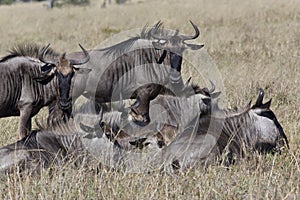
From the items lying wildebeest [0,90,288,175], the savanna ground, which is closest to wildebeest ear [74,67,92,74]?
the savanna ground

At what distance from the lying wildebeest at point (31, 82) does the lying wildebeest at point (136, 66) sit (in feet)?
2.25

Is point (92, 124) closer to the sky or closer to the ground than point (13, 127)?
closer to the sky

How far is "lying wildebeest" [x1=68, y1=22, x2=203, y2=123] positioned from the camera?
743 cm

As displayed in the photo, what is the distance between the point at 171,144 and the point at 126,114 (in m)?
1.39

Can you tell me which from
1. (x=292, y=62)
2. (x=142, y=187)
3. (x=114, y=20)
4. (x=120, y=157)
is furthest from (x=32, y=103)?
(x=114, y=20)

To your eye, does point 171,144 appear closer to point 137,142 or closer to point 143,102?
point 137,142

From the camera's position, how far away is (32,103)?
6555 mm

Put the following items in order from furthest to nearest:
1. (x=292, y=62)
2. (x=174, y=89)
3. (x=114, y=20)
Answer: (x=114, y=20), (x=292, y=62), (x=174, y=89)

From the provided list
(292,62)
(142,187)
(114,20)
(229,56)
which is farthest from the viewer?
(114,20)

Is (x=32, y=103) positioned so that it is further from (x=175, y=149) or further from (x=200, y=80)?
(x=200, y=80)

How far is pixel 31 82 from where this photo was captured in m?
6.62

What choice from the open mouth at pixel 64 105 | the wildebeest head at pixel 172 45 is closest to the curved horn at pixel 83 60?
the open mouth at pixel 64 105

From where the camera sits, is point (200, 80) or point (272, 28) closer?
point (200, 80)

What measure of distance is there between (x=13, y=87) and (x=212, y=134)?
2.42 meters
